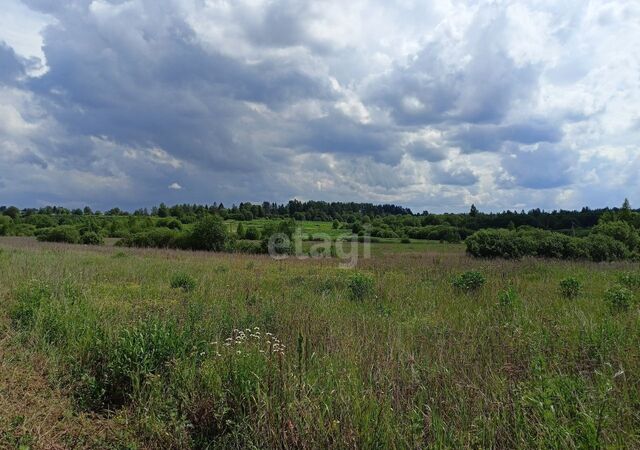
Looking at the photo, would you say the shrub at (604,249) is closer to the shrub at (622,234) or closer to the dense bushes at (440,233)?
the shrub at (622,234)

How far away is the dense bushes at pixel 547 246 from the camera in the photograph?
1019 inches

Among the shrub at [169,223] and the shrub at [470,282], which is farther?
the shrub at [169,223]

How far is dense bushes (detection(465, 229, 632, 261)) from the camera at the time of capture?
84.9 ft

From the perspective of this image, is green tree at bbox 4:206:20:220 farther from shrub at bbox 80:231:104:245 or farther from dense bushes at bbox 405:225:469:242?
dense bushes at bbox 405:225:469:242

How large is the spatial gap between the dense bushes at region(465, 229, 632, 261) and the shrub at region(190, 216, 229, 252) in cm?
2133

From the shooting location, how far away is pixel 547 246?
2712 centimetres

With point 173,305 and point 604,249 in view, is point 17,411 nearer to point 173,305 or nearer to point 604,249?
point 173,305

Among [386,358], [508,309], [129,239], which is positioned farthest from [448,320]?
[129,239]

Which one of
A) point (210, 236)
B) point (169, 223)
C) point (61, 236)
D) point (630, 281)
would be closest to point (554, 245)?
point (630, 281)

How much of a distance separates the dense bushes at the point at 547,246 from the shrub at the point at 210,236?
21.3 meters

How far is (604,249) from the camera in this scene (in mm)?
26281

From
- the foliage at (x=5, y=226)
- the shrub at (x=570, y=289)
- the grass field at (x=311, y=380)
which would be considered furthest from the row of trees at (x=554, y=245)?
the foliage at (x=5, y=226)

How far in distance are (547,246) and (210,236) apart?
2718 cm

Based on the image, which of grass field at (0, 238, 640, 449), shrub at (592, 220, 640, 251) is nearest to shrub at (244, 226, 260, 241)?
shrub at (592, 220, 640, 251)
